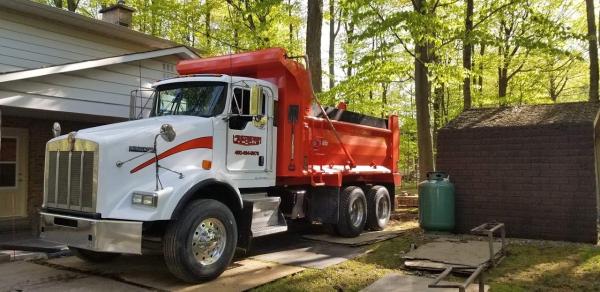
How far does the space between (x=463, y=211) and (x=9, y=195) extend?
9363mm

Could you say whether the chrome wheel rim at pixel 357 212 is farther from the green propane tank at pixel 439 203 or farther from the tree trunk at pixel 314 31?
the tree trunk at pixel 314 31

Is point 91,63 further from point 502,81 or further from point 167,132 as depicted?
point 502,81

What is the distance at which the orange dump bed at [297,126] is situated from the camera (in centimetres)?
821

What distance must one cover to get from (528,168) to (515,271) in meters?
2.90

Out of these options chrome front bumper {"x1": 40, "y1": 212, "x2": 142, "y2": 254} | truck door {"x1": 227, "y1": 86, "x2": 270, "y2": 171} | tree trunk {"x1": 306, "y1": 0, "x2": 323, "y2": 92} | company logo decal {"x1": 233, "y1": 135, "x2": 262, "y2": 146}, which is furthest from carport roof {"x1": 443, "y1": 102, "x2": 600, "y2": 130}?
chrome front bumper {"x1": 40, "y1": 212, "x2": 142, "y2": 254}

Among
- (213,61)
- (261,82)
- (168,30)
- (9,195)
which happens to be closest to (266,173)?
(261,82)

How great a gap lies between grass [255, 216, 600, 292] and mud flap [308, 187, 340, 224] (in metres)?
1.17

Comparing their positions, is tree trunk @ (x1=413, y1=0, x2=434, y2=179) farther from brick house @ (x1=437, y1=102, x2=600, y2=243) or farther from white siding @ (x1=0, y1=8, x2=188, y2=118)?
white siding @ (x1=0, y1=8, x2=188, y2=118)

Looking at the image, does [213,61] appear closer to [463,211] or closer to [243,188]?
[243,188]

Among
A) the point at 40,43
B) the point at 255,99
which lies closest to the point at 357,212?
the point at 255,99

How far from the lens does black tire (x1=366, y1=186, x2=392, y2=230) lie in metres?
10.9

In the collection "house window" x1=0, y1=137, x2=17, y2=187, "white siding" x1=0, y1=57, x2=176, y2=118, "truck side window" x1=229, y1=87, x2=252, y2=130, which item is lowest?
"house window" x1=0, y1=137, x2=17, y2=187

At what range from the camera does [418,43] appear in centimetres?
1320

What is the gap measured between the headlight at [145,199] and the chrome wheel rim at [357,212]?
198 inches
